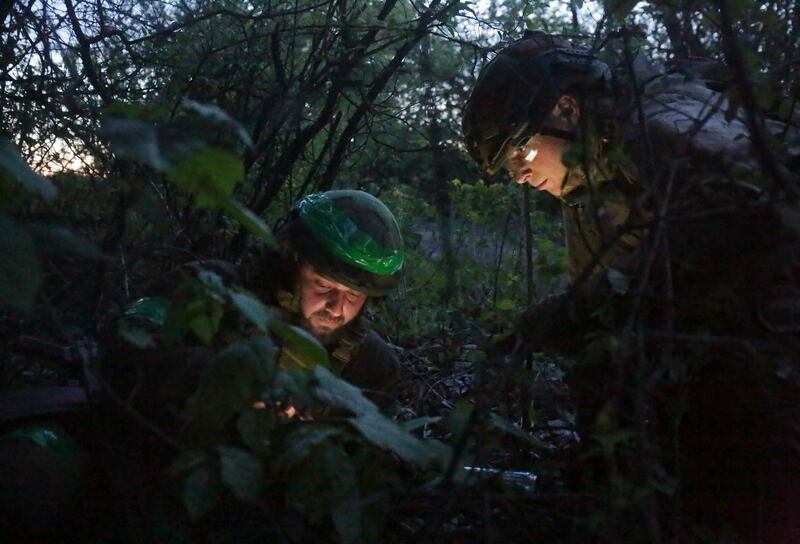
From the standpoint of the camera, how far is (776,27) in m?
2.76

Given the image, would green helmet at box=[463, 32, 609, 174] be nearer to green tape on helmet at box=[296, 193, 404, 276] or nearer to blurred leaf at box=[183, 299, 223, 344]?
green tape on helmet at box=[296, 193, 404, 276]

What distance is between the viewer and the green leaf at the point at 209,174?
1832 mm

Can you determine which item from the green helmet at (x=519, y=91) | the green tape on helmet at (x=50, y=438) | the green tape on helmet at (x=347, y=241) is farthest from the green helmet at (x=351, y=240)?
the green tape on helmet at (x=50, y=438)

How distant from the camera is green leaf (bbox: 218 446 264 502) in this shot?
197 cm

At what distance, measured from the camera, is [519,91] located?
4.12 m

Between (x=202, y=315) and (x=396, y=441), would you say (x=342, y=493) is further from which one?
(x=202, y=315)

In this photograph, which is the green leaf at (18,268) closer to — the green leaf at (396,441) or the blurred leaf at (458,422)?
the green leaf at (396,441)

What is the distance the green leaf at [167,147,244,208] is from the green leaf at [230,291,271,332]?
214 mm

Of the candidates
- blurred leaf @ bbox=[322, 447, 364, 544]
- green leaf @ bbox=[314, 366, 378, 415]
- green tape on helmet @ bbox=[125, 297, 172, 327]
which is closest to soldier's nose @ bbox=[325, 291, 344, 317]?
green tape on helmet @ bbox=[125, 297, 172, 327]

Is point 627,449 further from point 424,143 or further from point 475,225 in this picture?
point 475,225

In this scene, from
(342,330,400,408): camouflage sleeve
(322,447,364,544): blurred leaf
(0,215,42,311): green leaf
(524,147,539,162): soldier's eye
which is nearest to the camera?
(0,215,42,311): green leaf

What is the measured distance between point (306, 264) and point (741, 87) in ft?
7.49

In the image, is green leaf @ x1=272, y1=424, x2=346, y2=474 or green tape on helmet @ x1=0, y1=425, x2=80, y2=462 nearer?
green leaf @ x1=272, y1=424, x2=346, y2=474

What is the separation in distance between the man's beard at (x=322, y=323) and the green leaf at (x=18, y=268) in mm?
2252
